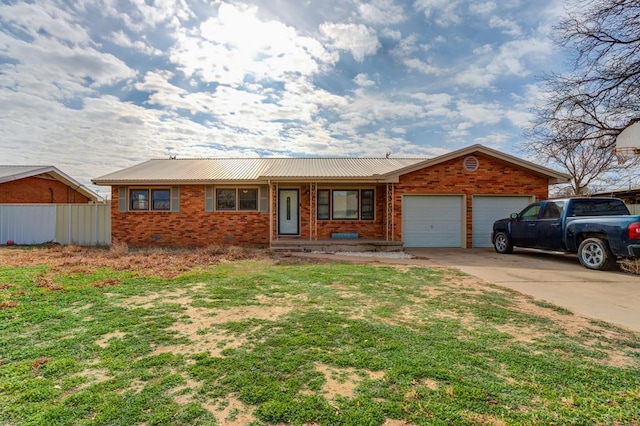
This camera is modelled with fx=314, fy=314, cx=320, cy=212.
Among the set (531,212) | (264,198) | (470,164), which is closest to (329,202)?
(264,198)

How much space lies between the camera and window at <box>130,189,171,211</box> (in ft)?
44.3

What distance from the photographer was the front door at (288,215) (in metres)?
13.5

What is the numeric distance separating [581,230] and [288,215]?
32.1ft

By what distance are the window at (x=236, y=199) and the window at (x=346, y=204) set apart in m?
2.77

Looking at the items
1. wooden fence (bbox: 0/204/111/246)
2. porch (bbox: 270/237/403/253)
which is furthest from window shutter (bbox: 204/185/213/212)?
wooden fence (bbox: 0/204/111/246)

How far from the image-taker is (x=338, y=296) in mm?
5320

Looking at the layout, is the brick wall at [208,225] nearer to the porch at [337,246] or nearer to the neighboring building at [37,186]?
the porch at [337,246]

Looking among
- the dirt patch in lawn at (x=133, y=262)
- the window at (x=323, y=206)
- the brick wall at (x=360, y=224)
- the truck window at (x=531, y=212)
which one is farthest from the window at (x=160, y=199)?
the truck window at (x=531, y=212)

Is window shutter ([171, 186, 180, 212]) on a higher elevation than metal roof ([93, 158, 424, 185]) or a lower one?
lower

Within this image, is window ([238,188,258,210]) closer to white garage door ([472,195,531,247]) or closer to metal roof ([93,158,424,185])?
metal roof ([93,158,424,185])

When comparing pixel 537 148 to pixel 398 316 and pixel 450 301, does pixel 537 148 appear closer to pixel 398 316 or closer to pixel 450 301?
pixel 450 301

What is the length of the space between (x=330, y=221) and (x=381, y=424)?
441 inches

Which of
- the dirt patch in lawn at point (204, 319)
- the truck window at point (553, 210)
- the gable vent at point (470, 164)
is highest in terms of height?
the gable vent at point (470, 164)

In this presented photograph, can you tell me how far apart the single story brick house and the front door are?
4cm
